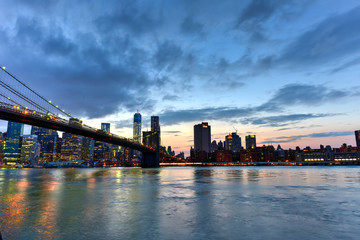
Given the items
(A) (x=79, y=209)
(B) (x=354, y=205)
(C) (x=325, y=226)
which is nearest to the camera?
(C) (x=325, y=226)

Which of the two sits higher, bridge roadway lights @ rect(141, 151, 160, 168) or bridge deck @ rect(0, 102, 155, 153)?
bridge deck @ rect(0, 102, 155, 153)

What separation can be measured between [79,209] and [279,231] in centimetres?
1029

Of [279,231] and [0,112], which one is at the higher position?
[0,112]

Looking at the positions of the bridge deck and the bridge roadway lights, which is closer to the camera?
the bridge deck

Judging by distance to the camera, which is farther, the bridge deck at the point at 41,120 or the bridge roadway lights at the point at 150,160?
the bridge roadway lights at the point at 150,160

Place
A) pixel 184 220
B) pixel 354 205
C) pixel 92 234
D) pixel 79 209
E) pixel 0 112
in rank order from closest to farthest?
pixel 92 234 → pixel 184 220 → pixel 79 209 → pixel 354 205 → pixel 0 112

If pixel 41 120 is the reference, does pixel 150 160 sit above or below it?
below

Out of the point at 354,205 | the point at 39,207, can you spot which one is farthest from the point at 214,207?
the point at 39,207

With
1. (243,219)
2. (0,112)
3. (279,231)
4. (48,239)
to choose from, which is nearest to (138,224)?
(48,239)

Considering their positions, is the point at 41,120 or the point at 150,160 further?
the point at 150,160

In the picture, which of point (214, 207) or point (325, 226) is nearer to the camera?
point (325, 226)

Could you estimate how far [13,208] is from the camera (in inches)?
540

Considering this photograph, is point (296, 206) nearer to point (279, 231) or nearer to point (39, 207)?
point (279, 231)

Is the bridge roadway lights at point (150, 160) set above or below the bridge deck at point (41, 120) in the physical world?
below
